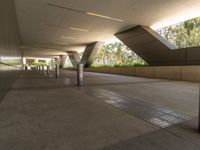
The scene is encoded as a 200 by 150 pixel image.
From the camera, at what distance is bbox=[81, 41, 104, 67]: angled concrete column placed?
20.7 meters

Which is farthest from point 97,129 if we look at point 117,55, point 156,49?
point 117,55

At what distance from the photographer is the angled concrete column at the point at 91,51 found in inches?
816

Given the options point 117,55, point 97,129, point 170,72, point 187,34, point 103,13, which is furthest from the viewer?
point 117,55

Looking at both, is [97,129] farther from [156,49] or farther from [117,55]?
[117,55]

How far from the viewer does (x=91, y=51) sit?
2164 cm

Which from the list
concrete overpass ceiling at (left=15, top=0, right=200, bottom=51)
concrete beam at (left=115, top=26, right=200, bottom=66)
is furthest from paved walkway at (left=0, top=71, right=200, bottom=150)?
concrete beam at (left=115, top=26, right=200, bottom=66)

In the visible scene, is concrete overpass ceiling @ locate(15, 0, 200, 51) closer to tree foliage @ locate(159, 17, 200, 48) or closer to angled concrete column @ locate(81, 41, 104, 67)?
tree foliage @ locate(159, 17, 200, 48)

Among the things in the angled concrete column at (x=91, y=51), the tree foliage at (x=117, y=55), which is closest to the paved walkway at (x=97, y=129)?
the angled concrete column at (x=91, y=51)

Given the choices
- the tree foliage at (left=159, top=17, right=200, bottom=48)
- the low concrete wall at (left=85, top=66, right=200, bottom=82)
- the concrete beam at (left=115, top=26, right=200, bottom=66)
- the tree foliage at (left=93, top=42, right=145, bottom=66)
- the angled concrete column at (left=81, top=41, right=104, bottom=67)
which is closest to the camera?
the low concrete wall at (left=85, top=66, right=200, bottom=82)

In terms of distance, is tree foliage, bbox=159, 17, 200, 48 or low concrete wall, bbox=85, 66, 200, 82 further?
tree foliage, bbox=159, 17, 200, 48

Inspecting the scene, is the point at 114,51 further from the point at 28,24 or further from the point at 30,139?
the point at 30,139

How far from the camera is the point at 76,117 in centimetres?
229

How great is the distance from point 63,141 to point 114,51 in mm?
25900

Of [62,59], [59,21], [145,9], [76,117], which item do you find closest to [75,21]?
[59,21]
